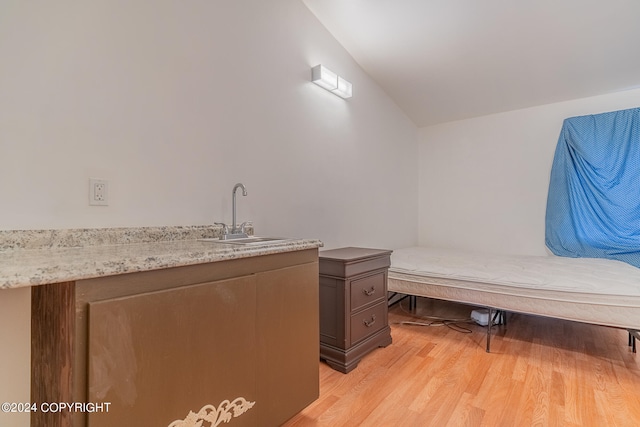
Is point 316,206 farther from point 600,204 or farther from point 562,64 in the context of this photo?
point 600,204

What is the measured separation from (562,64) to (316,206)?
261 cm

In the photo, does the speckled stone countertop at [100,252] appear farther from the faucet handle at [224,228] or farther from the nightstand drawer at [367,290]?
the nightstand drawer at [367,290]

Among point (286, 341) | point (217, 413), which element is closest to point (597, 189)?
point (286, 341)

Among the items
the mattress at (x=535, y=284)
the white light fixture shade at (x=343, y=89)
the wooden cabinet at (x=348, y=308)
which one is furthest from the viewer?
the white light fixture shade at (x=343, y=89)

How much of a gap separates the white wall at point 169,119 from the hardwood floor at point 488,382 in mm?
1092

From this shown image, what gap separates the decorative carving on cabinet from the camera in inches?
40.9

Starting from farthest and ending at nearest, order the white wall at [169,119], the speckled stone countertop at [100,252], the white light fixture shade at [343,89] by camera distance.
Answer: the white light fixture shade at [343,89], the white wall at [169,119], the speckled stone countertop at [100,252]

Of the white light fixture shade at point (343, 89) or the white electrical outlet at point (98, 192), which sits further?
the white light fixture shade at point (343, 89)

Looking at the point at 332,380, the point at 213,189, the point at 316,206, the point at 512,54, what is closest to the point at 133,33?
the point at 213,189

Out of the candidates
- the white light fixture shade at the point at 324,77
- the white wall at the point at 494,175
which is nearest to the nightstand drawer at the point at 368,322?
the white light fixture shade at the point at 324,77

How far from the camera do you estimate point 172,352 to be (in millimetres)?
995

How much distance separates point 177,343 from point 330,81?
2.27m

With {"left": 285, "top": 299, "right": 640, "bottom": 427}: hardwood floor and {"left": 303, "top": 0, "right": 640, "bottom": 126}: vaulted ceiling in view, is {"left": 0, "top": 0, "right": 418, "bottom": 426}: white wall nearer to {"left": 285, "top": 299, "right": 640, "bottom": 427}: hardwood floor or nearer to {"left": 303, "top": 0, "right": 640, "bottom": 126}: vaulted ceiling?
{"left": 303, "top": 0, "right": 640, "bottom": 126}: vaulted ceiling

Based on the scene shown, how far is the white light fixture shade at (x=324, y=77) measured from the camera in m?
2.47
